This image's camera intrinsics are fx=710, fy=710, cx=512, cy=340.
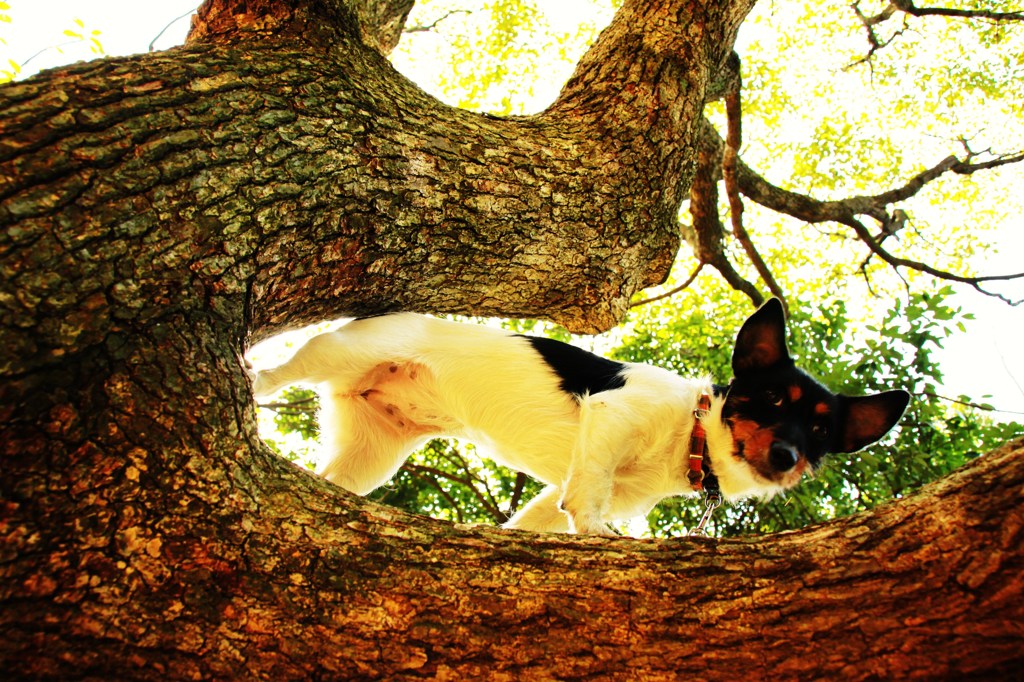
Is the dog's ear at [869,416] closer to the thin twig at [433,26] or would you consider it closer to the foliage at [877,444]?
the foliage at [877,444]

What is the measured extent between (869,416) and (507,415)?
1.69m

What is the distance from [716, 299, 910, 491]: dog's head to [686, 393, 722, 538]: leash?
107 mm

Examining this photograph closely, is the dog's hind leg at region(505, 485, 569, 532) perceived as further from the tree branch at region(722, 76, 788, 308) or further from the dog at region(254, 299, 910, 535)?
the tree branch at region(722, 76, 788, 308)

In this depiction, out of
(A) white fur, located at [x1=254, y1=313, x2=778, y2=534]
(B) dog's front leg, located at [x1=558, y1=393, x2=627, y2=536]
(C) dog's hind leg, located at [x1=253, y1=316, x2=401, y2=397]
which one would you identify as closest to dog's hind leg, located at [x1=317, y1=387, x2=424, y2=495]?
(A) white fur, located at [x1=254, y1=313, x2=778, y2=534]

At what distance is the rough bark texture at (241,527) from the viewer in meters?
1.56

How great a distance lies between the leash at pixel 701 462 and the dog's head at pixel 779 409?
107 mm

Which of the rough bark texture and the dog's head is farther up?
the dog's head

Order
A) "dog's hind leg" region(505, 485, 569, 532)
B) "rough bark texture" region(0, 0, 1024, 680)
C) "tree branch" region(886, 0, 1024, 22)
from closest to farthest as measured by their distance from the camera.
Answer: "rough bark texture" region(0, 0, 1024, 680)
"dog's hind leg" region(505, 485, 569, 532)
"tree branch" region(886, 0, 1024, 22)

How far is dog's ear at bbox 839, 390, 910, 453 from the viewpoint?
327 centimetres

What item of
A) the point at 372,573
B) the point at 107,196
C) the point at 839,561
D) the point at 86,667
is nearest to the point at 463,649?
the point at 372,573

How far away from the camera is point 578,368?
134 inches

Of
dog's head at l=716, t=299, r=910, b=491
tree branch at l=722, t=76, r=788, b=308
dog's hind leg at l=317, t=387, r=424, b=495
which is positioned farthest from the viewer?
tree branch at l=722, t=76, r=788, b=308

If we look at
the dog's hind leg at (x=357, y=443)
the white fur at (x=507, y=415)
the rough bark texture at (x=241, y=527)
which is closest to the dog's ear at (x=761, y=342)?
the white fur at (x=507, y=415)

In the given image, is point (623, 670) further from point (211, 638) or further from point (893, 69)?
point (893, 69)
